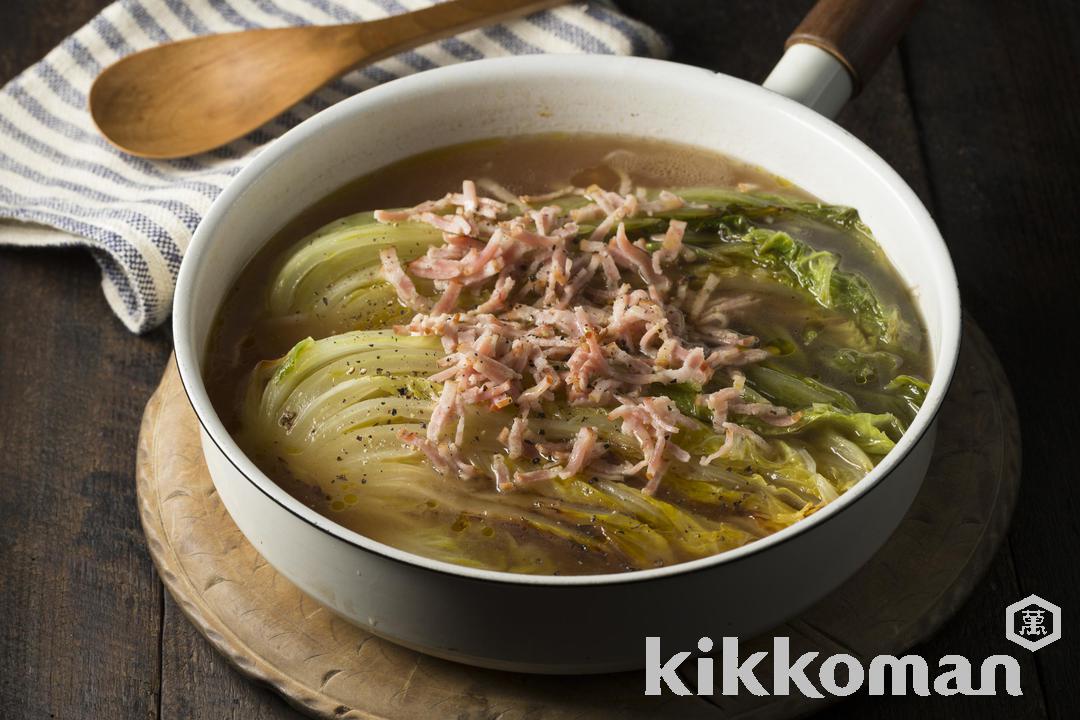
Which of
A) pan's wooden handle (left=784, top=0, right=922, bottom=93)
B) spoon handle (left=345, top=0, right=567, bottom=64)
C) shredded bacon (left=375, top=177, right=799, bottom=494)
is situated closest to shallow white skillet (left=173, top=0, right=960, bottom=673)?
pan's wooden handle (left=784, top=0, right=922, bottom=93)

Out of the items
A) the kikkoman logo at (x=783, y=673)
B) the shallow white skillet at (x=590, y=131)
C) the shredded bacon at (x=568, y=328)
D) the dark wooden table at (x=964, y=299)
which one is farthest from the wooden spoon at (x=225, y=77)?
the kikkoman logo at (x=783, y=673)

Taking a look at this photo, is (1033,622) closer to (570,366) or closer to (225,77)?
(570,366)

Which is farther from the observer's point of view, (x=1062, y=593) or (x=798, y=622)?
(x=1062, y=593)

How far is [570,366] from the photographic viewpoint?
10.2 feet

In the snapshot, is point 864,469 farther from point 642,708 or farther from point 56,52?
point 56,52

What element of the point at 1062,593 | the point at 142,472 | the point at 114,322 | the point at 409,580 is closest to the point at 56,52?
the point at 114,322

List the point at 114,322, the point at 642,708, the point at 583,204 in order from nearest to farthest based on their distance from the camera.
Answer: the point at 642,708 < the point at 583,204 < the point at 114,322

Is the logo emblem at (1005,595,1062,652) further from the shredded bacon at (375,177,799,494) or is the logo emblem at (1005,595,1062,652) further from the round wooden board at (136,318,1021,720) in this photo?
the shredded bacon at (375,177,799,494)

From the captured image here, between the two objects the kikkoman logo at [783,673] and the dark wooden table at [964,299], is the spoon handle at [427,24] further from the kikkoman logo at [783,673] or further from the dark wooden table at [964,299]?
the kikkoman logo at [783,673]

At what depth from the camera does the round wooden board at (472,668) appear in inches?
116

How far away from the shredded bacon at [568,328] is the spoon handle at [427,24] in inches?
43.0

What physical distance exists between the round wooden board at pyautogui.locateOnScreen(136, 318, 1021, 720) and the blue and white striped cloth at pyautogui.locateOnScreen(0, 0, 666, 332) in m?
0.78

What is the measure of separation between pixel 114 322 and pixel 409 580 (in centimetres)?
191

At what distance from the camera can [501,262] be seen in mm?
3340
